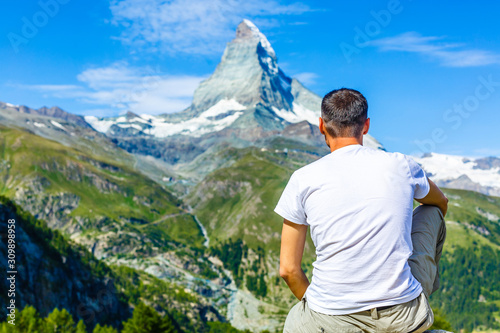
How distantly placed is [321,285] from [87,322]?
203m

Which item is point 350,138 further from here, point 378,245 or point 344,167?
point 378,245

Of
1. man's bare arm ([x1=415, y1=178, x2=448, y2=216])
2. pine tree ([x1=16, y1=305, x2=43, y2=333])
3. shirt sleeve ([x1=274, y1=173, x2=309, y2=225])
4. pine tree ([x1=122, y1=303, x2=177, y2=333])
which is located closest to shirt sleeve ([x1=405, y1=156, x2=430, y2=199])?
man's bare arm ([x1=415, y1=178, x2=448, y2=216])

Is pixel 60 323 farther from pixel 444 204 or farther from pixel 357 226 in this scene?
pixel 357 226

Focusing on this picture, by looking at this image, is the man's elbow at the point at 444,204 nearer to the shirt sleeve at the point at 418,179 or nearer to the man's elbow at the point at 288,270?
the shirt sleeve at the point at 418,179

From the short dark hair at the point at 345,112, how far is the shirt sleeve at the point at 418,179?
3.63 ft

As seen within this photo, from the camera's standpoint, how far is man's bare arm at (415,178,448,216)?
8312 mm

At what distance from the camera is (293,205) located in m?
7.25

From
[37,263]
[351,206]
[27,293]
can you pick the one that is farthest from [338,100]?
[37,263]

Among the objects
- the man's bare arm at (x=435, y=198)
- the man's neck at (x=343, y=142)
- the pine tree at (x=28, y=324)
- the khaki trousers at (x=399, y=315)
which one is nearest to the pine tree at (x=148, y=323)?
the pine tree at (x=28, y=324)

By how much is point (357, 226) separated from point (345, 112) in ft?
6.86

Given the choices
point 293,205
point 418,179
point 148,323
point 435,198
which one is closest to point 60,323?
point 148,323

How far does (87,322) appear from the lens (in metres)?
185

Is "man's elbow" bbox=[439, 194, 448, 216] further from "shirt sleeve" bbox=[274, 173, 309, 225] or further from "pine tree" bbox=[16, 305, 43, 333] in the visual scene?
"pine tree" bbox=[16, 305, 43, 333]

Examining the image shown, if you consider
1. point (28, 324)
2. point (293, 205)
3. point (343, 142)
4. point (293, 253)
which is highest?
point (343, 142)
